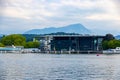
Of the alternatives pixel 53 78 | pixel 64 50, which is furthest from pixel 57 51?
pixel 53 78

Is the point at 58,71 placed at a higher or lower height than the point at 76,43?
lower

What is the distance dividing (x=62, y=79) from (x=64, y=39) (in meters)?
156

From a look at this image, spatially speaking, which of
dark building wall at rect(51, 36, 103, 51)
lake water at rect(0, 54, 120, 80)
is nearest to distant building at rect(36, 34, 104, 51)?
dark building wall at rect(51, 36, 103, 51)

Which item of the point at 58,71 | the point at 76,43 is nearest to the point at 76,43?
the point at 76,43

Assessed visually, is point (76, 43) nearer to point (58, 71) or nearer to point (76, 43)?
point (76, 43)

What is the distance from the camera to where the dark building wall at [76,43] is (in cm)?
18625

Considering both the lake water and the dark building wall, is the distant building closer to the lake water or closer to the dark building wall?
the dark building wall

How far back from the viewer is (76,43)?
188625 millimetres

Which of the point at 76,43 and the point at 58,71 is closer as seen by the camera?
the point at 58,71

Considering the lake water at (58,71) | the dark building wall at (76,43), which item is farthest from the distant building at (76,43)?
the lake water at (58,71)

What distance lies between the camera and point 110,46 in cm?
18375

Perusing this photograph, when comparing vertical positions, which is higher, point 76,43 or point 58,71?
point 76,43

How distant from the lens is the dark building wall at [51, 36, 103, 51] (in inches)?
7333

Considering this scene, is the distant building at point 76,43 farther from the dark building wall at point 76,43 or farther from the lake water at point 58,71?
the lake water at point 58,71
